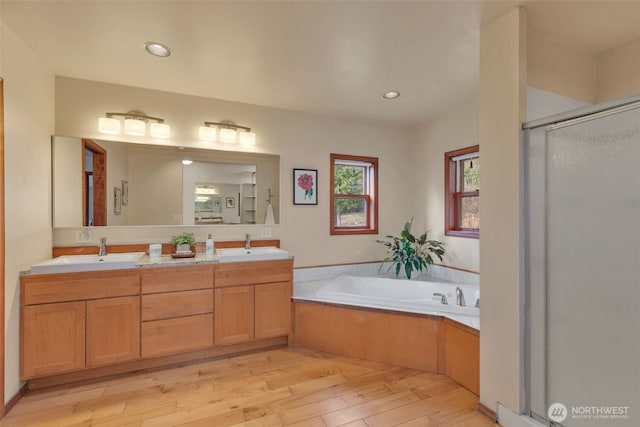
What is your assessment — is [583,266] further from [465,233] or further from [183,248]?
[183,248]

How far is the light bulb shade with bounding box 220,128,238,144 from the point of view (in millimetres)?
2990

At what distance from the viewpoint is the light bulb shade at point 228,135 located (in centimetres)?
299

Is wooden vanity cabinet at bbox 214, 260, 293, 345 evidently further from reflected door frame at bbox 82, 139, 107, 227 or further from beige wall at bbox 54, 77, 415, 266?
reflected door frame at bbox 82, 139, 107, 227

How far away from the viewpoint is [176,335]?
238 centimetres

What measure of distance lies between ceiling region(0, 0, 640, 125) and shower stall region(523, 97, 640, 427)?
2.70ft

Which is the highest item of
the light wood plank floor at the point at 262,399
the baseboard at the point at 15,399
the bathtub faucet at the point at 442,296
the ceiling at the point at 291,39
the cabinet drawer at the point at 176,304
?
the ceiling at the point at 291,39

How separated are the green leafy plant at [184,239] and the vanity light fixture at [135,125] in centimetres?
97

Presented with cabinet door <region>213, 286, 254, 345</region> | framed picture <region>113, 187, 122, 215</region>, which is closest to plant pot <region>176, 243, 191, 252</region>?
cabinet door <region>213, 286, 254, 345</region>

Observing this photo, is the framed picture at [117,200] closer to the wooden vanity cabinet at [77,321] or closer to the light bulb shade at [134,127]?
the light bulb shade at [134,127]

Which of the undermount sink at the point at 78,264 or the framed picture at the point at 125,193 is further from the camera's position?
the framed picture at the point at 125,193

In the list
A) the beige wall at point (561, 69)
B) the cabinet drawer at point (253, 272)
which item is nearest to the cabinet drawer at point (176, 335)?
the cabinet drawer at point (253, 272)

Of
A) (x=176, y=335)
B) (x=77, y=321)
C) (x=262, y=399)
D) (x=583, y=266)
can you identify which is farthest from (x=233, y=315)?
(x=583, y=266)

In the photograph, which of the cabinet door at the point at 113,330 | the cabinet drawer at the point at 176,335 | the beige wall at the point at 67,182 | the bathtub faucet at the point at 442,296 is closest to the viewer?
the cabinet door at the point at 113,330

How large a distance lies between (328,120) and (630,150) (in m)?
2.71
